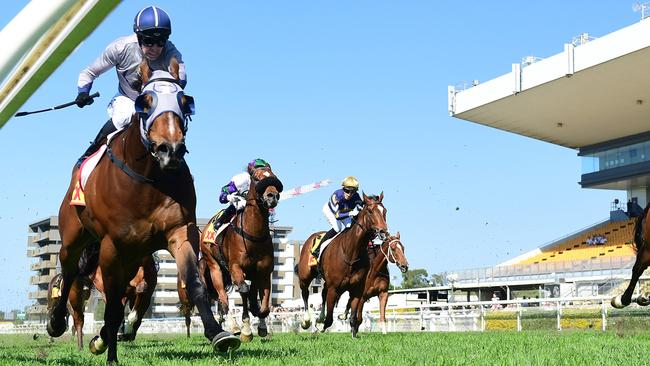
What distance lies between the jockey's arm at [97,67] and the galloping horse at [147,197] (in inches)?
32.0

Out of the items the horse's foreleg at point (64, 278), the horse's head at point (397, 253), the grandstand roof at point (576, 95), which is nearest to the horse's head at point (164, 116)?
the horse's foreleg at point (64, 278)

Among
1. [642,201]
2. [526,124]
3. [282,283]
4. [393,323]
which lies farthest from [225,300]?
[282,283]

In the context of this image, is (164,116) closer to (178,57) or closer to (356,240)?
(178,57)

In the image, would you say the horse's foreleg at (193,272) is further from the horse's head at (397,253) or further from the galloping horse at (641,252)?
the horse's head at (397,253)

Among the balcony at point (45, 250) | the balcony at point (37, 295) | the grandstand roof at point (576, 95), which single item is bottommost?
the balcony at point (37, 295)

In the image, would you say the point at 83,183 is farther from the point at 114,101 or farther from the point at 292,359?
the point at 292,359

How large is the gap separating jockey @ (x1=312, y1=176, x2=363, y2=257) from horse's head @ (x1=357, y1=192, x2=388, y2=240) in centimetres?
105

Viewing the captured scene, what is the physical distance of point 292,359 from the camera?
6.91m

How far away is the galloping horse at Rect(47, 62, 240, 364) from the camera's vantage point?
6.01 meters

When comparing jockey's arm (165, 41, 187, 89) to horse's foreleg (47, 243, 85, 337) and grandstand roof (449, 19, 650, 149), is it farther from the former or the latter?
grandstand roof (449, 19, 650, 149)

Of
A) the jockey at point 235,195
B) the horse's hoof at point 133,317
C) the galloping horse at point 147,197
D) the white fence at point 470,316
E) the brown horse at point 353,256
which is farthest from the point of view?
the white fence at point 470,316

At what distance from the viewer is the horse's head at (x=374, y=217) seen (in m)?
14.7

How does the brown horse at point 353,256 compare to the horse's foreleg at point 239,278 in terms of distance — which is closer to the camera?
the horse's foreleg at point 239,278

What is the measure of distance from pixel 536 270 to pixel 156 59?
47.4 m
